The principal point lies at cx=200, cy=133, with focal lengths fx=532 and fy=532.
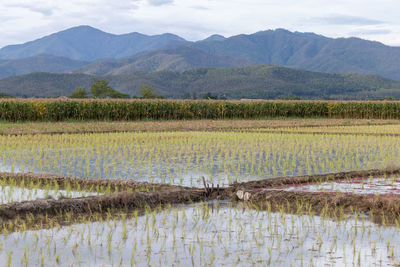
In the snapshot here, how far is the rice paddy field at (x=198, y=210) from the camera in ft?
19.8

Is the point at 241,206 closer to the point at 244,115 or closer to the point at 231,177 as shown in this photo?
the point at 231,177

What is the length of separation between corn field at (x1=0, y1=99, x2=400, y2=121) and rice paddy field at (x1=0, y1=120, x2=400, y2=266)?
1797 cm

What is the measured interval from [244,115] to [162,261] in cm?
3552

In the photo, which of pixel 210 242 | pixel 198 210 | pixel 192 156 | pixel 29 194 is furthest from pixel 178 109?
pixel 210 242

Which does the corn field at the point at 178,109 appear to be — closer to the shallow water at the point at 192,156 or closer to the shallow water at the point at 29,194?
the shallow water at the point at 192,156

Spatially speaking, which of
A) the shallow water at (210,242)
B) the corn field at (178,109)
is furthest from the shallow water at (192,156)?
the corn field at (178,109)

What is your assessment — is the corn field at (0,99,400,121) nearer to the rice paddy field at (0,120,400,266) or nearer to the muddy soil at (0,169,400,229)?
the rice paddy field at (0,120,400,266)

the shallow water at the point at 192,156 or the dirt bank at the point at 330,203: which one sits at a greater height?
the dirt bank at the point at 330,203

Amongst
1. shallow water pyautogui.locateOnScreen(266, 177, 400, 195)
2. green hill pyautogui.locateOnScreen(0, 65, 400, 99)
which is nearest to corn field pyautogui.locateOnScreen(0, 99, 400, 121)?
shallow water pyautogui.locateOnScreen(266, 177, 400, 195)

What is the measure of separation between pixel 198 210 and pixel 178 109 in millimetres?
30431

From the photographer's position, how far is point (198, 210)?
327 inches

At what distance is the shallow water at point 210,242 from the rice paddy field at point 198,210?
0.01 metres

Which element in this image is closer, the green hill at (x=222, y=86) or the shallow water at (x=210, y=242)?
the shallow water at (x=210, y=242)

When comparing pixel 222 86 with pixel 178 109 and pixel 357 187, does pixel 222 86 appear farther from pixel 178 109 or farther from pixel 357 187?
pixel 357 187
